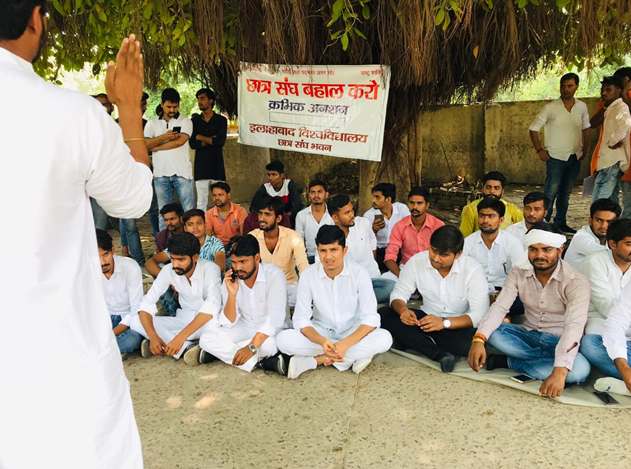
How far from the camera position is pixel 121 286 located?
13.5 feet

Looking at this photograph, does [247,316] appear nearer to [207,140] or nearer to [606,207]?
[606,207]

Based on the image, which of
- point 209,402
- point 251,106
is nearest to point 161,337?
point 209,402

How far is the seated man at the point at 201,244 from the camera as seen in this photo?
15.3ft

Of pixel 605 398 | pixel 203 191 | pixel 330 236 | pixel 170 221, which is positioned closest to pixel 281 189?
pixel 203 191

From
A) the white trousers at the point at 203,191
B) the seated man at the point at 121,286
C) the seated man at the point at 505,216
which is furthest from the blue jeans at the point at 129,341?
the seated man at the point at 505,216

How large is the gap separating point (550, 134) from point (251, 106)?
3631 mm

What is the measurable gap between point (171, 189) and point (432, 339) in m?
3.58

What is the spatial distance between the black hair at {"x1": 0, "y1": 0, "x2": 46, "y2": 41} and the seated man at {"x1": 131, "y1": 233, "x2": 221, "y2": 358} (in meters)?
2.77

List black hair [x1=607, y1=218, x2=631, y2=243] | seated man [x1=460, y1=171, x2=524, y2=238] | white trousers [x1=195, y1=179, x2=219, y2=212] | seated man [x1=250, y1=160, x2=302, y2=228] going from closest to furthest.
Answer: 1. black hair [x1=607, y1=218, x2=631, y2=243]
2. seated man [x1=460, y1=171, x2=524, y2=238]
3. seated man [x1=250, y1=160, x2=302, y2=228]
4. white trousers [x1=195, y1=179, x2=219, y2=212]

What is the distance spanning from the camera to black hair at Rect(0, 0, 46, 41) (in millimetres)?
1169

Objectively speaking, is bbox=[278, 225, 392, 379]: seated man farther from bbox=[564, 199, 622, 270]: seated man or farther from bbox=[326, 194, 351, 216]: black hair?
bbox=[564, 199, 622, 270]: seated man

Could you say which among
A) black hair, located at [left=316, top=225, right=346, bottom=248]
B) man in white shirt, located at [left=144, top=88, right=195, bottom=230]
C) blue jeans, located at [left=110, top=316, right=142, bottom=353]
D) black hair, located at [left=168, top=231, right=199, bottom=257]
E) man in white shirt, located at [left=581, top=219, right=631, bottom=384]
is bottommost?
blue jeans, located at [left=110, top=316, right=142, bottom=353]

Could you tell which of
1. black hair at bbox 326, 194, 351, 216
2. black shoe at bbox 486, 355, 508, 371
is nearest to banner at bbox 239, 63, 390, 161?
black hair at bbox 326, 194, 351, 216

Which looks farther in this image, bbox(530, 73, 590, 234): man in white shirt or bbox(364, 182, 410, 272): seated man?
bbox(530, 73, 590, 234): man in white shirt
